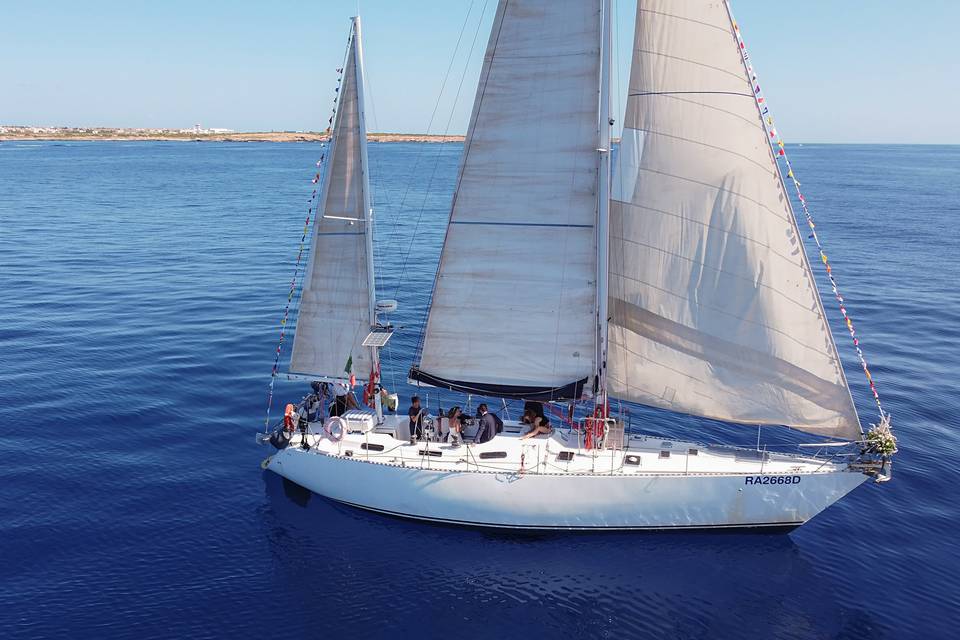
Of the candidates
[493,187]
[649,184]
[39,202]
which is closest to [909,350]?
[649,184]

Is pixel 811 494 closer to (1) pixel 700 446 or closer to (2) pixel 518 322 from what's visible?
(1) pixel 700 446

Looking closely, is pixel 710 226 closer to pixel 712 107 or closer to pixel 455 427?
pixel 712 107

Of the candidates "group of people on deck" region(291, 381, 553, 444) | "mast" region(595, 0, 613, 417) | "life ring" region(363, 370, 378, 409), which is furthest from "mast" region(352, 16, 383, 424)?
"mast" region(595, 0, 613, 417)

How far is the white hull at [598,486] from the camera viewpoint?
19031 millimetres

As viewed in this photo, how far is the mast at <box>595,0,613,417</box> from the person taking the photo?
686 inches

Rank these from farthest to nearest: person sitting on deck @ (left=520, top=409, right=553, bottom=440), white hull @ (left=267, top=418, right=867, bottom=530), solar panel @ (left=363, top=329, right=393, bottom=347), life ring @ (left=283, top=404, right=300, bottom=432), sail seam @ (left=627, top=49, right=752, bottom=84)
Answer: life ring @ (left=283, top=404, right=300, bottom=432), person sitting on deck @ (left=520, top=409, right=553, bottom=440), solar panel @ (left=363, top=329, right=393, bottom=347), white hull @ (left=267, top=418, right=867, bottom=530), sail seam @ (left=627, top=49, right=752, bottom=84)

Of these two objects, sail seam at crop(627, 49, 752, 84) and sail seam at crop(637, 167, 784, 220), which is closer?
sail seam at crop(627, 49, 752, 84)

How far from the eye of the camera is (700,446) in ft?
66.4

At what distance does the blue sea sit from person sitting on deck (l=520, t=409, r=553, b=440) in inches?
114

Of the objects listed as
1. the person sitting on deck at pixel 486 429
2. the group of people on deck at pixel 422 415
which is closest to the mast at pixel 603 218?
the group of people on deck at pixel 422 415

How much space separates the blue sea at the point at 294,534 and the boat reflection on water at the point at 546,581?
0.06m

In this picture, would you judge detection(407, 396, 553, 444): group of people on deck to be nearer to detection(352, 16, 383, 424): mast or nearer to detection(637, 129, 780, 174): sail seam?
detection(352, 16, 383, 424): mast

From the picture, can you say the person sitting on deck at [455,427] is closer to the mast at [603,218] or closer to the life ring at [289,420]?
the mast at [603,218]

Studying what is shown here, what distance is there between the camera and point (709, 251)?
18234 mm
